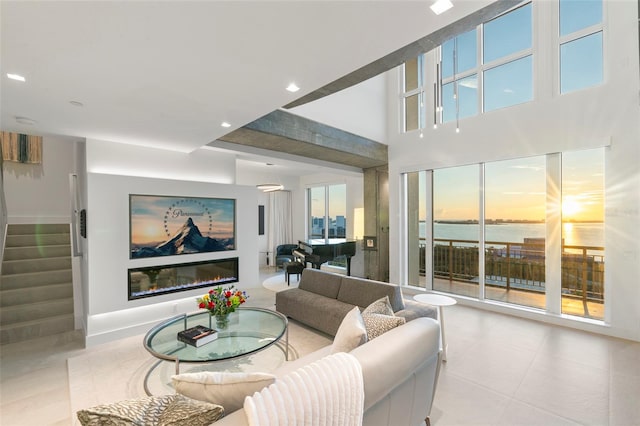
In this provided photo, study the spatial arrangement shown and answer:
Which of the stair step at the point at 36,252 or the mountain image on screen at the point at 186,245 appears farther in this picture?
the stair step at the point at 36,252

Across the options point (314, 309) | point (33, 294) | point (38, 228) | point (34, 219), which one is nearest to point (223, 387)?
point (314, 309)

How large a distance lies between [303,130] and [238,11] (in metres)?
2.91

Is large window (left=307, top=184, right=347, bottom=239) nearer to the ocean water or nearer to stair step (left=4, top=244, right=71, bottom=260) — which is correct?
the ocean water

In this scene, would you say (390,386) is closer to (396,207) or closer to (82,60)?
Result: (82,60)

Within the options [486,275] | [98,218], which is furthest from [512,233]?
[98,218]

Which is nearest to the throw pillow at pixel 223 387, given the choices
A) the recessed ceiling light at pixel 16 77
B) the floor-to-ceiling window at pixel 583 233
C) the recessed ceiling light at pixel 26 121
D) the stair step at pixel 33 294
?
the recessed ceiling light at pixel 16 77

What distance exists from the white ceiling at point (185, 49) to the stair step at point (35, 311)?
2767 millimetres

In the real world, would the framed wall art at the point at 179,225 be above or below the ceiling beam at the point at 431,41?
below

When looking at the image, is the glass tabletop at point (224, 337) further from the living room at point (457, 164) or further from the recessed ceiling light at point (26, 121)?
the recessed ceiling light at point (26, 121)

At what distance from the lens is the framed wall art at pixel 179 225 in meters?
3.98

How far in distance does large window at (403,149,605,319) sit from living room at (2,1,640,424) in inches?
8.9

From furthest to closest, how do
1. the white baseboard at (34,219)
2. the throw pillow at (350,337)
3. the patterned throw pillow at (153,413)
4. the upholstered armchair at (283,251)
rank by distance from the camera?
the upholstered armchair at (283,251) < the white baseboard at (34,219) < the throw pillow at (350,337) < the patterned throw pillow at (153,413)

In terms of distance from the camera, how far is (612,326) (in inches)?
146

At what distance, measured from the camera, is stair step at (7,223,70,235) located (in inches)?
204
